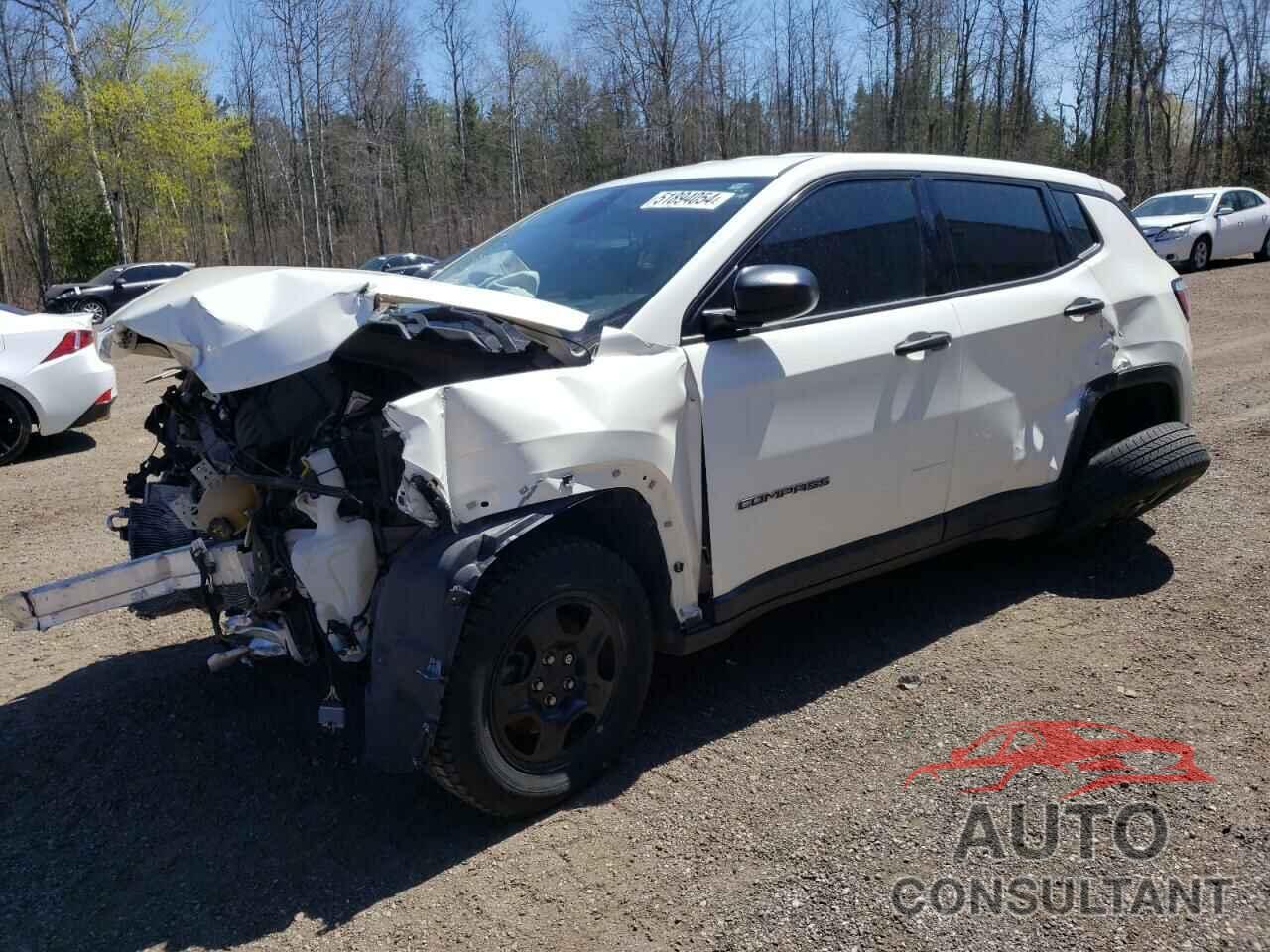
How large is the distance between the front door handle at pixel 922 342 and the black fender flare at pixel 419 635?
175 centimetres

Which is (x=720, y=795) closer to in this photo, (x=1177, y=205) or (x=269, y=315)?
(x=269, y=315)

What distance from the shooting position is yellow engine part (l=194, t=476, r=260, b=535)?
3.36 m

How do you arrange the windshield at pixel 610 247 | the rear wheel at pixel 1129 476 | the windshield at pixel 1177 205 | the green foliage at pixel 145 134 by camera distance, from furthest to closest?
the green foliage at pixel 145 134 → the windshield at pixel 1177 205 → the rear wheel at pixel 1129 476 → the windshield at pixel 610 247

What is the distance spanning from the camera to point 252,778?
348 centimetres

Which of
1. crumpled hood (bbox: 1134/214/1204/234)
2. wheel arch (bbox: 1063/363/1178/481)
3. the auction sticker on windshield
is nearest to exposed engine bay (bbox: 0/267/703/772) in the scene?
the auction sticker on windshield

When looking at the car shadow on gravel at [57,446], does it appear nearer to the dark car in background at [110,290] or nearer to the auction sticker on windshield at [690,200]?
the auction sticker on windshield at [690,200]

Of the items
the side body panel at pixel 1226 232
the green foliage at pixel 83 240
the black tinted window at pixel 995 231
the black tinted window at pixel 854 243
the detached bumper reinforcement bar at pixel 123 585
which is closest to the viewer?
the detached bumper reinforcement bar at pixel 123 585

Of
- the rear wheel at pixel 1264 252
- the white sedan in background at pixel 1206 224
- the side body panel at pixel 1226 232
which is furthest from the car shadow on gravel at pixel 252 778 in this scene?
the rear wheel at pixel 1264 252

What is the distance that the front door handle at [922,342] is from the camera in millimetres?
3855

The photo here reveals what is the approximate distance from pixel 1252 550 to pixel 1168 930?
3.12 m

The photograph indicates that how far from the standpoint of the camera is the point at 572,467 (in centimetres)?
299

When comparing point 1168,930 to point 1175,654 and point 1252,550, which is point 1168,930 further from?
point 1252,550
